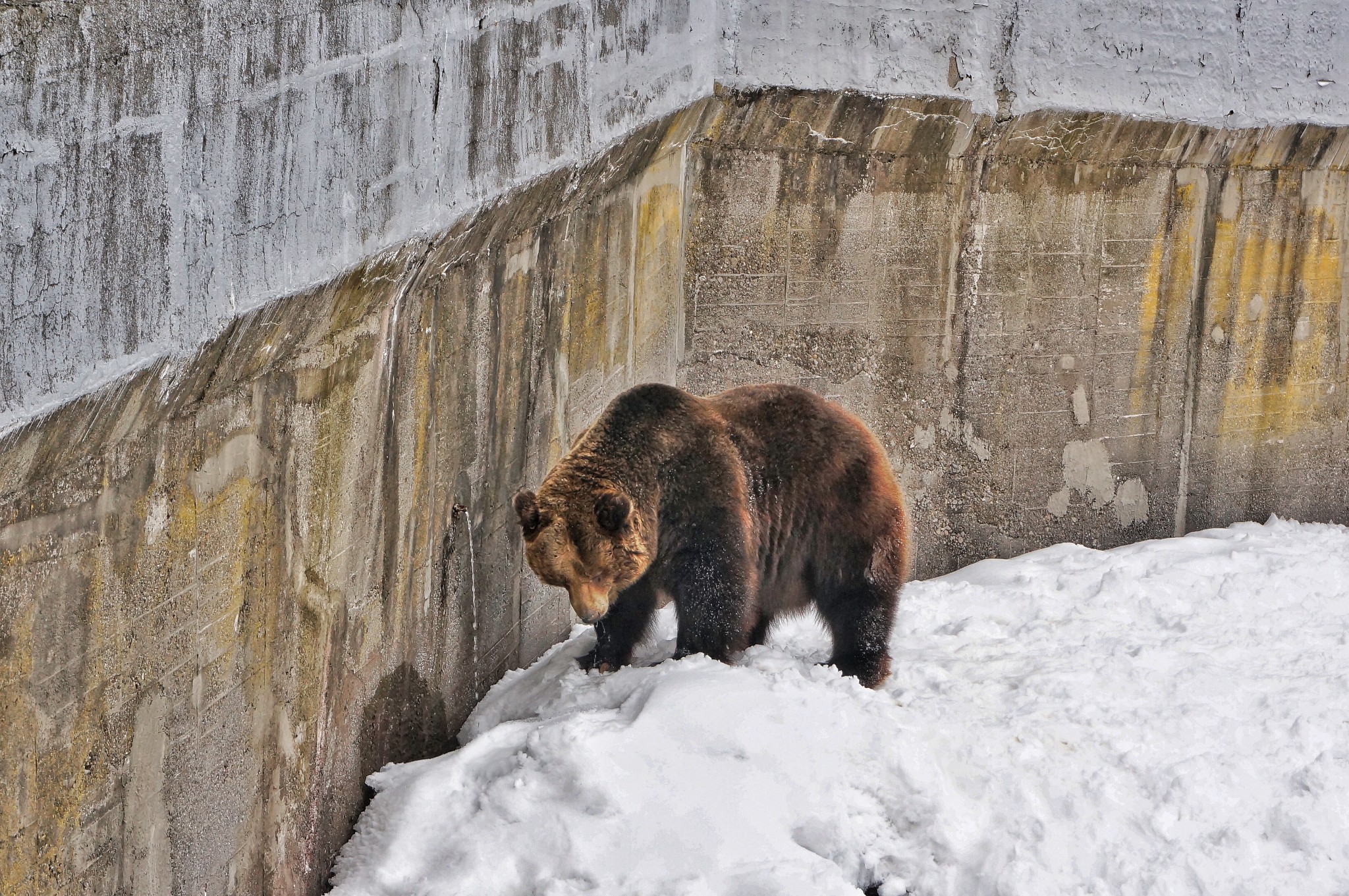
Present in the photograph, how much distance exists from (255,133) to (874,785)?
2668 millimetres

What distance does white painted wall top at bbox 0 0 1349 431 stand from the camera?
7.35ft

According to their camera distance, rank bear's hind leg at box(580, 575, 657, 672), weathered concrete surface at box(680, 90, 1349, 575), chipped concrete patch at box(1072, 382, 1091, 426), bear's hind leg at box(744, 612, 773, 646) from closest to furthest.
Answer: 1. bear's hind leg at box(580, 575, 657, 672)
2. bear's hind leg at box(744, 612, 773, 646)
3. weathered concrete surface at box(680, 90, 1349, 575)
4. chipped concrete patch at box(1072, 382, 1091, 426)

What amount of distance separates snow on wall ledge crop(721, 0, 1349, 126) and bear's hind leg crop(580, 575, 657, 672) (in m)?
2.89

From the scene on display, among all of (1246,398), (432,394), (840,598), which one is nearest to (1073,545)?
(1246,398)

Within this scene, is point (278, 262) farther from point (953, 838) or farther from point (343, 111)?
point (953, 838)

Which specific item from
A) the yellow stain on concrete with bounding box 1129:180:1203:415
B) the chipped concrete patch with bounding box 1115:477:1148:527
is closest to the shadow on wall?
the chipped concrete patch with bounding box 1115:477:1148:527

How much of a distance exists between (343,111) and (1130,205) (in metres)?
5.63

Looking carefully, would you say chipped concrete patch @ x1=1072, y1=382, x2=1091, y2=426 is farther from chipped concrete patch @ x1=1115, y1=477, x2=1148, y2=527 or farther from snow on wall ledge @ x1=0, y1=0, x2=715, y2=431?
snow on wall ledge @ x1=0, y1=0, x2=715, y2=431

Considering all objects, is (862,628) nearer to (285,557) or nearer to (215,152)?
(285,557)

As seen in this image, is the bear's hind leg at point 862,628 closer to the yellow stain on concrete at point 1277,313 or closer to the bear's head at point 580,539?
the bear's head at point 580,539

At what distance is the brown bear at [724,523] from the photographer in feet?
14.3

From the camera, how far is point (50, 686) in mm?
2527

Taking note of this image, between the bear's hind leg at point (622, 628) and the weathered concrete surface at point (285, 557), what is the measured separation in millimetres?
442

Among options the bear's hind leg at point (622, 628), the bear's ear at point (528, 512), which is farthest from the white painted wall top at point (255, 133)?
the bear's hind leg at point (622, 628)
